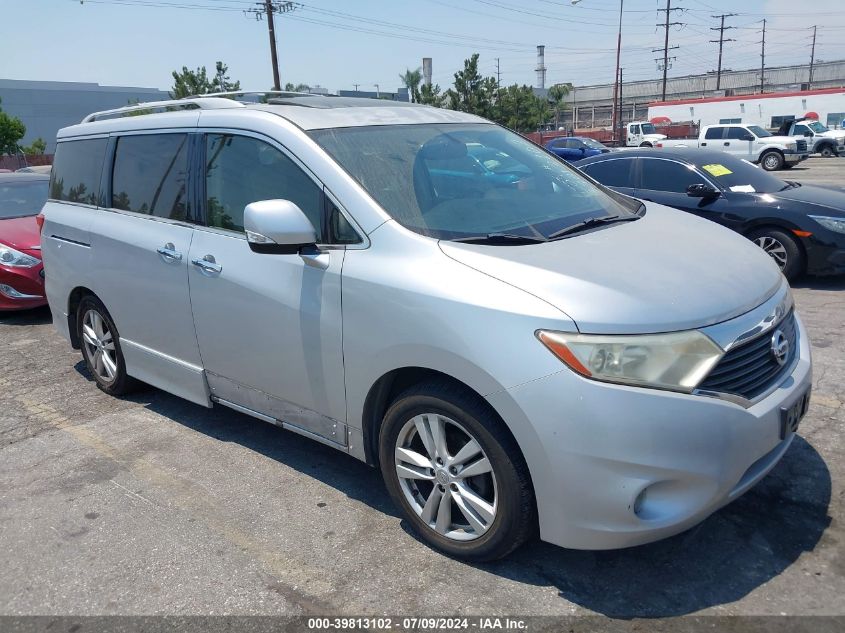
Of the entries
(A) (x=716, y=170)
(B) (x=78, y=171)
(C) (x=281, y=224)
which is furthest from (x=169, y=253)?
(A) (x=716, y=170)

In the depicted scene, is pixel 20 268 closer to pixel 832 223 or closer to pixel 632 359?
pixel 632 359

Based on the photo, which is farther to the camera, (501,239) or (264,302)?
(264,302)

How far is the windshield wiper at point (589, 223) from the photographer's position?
10.4 feet

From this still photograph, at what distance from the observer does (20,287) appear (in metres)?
7.43

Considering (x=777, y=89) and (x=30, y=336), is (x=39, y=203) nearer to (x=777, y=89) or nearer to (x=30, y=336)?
(x=30, y=336)

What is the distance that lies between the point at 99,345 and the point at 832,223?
683 centimetres

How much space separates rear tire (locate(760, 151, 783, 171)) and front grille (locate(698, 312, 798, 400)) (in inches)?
1099

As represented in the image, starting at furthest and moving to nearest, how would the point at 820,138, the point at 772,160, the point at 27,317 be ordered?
the point at 820,138, the point at 772,160, the point at 27,317

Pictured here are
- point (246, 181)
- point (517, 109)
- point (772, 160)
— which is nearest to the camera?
point (246, 181)

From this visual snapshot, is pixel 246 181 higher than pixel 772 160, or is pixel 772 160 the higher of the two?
pixel 246 181

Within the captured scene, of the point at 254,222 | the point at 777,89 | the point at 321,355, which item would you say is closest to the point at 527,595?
the point at 321,355

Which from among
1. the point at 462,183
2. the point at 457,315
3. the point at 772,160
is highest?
the point at 462,183

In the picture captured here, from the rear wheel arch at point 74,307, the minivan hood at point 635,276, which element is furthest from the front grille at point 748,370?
the rear wheel arch at point 74,307

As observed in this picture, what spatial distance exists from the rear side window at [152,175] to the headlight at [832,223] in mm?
6214
